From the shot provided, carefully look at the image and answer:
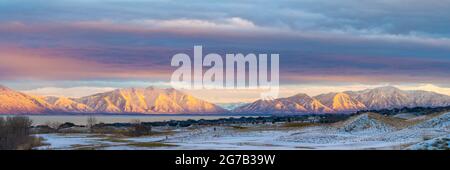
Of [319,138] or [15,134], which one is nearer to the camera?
[15,134]

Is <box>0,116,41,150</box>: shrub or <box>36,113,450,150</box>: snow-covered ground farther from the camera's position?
<box>36,113,450,150</box>: snow-covered ground

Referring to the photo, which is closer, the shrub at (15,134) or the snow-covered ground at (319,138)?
the shrub at (15,134)

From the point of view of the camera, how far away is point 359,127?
8681 cm

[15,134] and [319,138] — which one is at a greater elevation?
[15,134]
